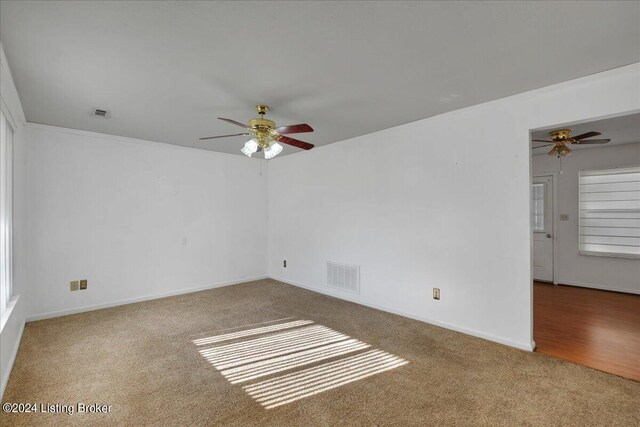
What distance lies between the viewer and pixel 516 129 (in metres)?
2.92

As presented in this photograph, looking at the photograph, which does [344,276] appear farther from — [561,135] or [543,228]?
[543,228]

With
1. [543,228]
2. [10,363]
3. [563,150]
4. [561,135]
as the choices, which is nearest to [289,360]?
[10,363]

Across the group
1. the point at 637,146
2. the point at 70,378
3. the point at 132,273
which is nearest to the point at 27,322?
the point at 132,273

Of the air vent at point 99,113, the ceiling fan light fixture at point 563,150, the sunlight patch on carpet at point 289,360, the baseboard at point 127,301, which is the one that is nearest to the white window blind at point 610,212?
the ceiling fan light fixture at point 563,150

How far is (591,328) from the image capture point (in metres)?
3.35

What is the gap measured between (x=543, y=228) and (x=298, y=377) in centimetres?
550

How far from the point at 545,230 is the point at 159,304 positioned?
668cm

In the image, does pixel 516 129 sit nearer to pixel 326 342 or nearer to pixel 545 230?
pixel 326 342

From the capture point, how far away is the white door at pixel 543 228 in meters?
5.51

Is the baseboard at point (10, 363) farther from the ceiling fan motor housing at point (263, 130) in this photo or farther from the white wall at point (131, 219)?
the ceiling fan motor housing at point (263, 130)

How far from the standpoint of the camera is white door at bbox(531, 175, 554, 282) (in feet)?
18.1

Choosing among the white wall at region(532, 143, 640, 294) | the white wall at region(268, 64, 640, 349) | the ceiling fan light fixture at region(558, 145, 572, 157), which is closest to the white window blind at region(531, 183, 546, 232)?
the white wall at region(532, 143, 640, 294)

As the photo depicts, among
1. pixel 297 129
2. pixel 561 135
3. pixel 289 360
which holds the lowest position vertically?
pixel 289 360

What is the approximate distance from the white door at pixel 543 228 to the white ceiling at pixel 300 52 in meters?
3.65
